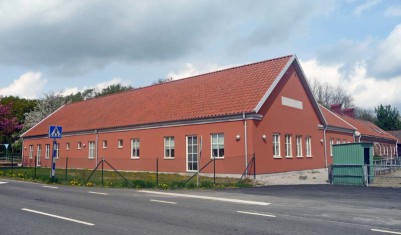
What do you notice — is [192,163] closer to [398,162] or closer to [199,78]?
[199,78]

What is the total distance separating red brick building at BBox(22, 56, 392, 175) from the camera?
883 inches

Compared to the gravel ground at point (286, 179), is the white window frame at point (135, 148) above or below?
above

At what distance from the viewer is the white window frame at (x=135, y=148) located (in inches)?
1122

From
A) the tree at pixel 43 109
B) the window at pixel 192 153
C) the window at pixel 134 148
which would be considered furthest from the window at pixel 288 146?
the tree at pixel 43 109

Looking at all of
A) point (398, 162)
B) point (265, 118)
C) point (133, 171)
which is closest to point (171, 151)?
point (133, 171)

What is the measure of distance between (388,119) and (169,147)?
5718cm

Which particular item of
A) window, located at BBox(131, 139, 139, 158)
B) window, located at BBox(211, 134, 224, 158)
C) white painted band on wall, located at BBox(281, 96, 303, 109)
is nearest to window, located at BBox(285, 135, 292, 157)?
white painted band on wall, located at BBox(281, 96, 303, 109)

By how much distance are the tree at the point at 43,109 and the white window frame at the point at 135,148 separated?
99.8 ft

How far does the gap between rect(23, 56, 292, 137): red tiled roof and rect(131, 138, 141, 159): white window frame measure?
1.42 meters

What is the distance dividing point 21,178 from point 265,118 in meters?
15.6

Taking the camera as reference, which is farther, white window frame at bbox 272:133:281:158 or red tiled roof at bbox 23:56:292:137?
white window frame at bbox 272:133:281:158

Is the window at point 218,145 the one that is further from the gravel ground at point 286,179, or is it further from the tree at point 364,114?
the tree at point 364,114

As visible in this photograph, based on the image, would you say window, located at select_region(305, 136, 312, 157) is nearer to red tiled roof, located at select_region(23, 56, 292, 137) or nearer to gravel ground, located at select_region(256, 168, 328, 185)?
gravel ground, located at select_region(256, 168, 328, 185)

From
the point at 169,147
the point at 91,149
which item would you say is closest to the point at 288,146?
the point at 169,147
